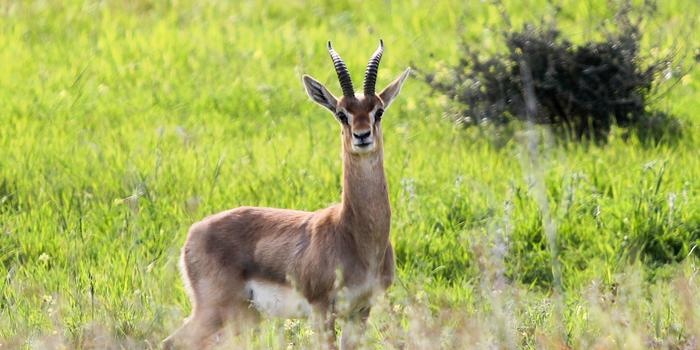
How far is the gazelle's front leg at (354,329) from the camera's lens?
651 cm

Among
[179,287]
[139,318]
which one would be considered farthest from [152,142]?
[139,318]

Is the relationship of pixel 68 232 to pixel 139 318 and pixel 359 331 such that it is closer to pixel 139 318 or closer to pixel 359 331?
pixel 139 318

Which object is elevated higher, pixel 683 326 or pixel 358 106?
pixel 358 106

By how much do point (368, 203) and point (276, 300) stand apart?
629 mm

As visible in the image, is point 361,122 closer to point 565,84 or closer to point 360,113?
point 360,113

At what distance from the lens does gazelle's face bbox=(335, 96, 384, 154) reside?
667 centimetres

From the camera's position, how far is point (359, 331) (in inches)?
264

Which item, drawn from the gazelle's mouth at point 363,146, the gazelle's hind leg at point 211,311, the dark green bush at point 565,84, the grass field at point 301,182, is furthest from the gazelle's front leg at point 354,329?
the dark green bush at point 565,84

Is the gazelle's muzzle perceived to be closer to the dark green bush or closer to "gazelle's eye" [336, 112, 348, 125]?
"gazelle's eye" [336, 112, 348, 125]

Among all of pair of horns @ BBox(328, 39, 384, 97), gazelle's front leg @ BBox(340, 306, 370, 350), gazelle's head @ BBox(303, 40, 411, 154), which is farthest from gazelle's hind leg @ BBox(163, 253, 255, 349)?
pair of horns @ BBox(328, 39, 384, 97)

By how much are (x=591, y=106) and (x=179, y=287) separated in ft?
13.6

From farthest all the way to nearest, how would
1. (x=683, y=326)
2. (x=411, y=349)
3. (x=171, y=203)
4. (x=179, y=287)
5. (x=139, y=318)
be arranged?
(x=171, y=203), (x=179, y=287), (x=139, y=318), (x=683, y=326), (x=411, y=349)

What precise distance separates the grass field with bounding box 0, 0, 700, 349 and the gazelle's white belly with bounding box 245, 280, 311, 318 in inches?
4.4

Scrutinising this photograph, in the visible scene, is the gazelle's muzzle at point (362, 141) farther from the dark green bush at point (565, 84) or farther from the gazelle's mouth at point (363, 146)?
the dark green bush at point (565, 84)
